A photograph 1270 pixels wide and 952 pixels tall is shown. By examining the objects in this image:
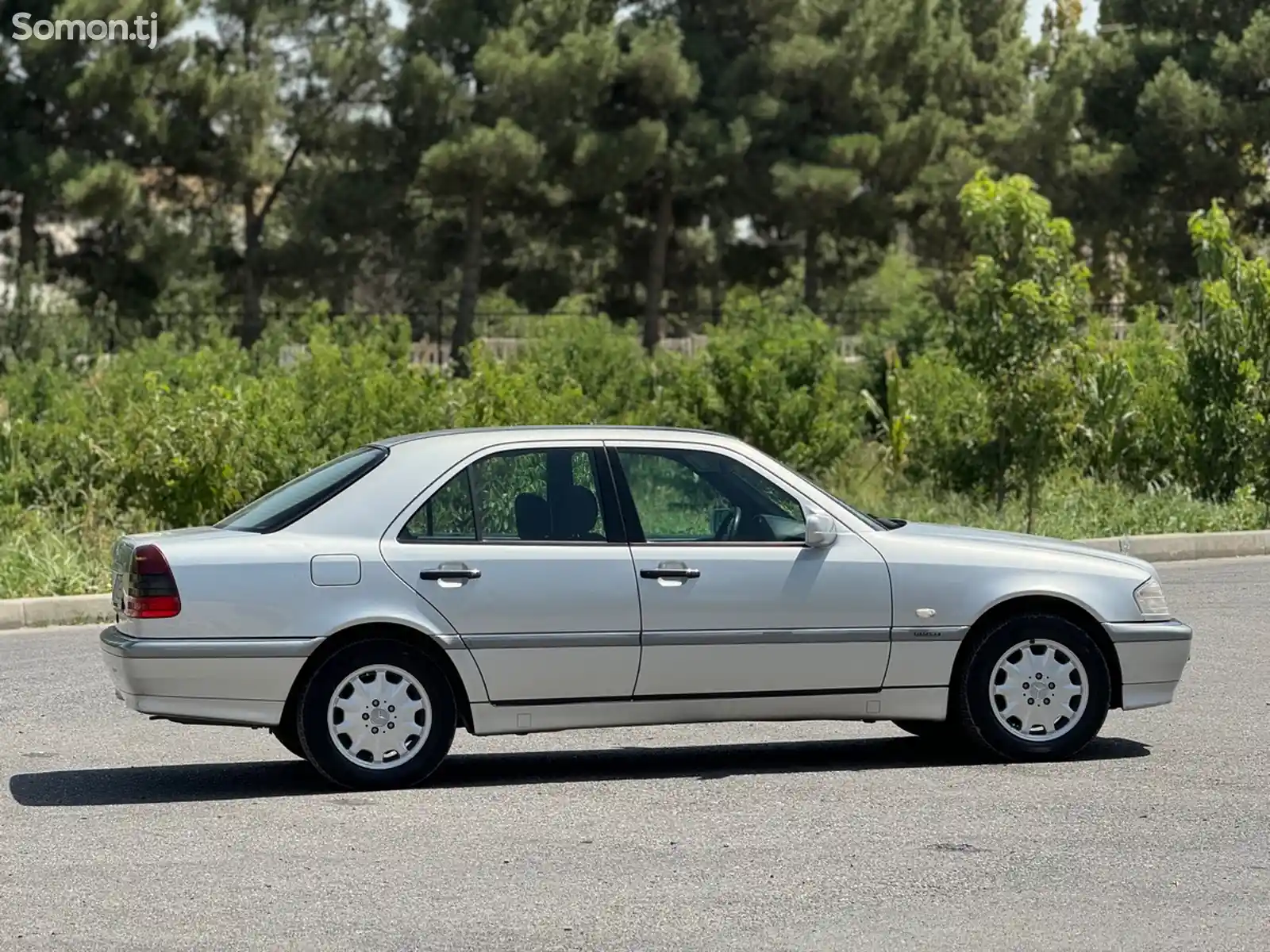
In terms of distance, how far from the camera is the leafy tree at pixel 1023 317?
19.2m

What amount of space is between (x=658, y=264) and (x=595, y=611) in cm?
4483

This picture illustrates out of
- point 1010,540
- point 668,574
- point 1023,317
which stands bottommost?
point 668,574

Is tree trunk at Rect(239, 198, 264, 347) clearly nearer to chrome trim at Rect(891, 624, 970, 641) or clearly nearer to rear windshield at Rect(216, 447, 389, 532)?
rear windshield at Rect(216, 447, 389, 532)

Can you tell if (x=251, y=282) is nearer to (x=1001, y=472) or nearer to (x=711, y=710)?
(x=1001, y=472)

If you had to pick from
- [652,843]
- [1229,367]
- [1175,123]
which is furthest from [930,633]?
[1175,123]

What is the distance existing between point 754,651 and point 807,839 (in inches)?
50.8

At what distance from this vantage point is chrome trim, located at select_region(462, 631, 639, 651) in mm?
8250

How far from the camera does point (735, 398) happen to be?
898 inches

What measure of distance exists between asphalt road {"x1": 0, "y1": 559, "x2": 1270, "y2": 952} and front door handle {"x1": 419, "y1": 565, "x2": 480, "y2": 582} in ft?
2.86

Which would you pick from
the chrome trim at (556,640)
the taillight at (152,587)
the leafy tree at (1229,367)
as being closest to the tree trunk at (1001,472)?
the leafy tree at (1229,367)

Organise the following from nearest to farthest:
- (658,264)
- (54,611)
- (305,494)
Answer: (305,494)
(54,611)
(658,264)

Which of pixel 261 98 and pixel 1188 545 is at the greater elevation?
pixel 261 98

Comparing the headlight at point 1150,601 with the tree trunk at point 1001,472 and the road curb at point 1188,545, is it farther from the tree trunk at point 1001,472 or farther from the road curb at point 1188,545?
the tree trunk at point 1001,472

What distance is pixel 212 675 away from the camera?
26.5 ft
